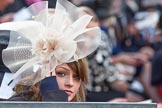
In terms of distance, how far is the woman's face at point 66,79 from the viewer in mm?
3094

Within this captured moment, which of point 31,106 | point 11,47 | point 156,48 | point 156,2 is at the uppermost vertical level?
point 156,2

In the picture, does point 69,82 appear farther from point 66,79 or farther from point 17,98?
point 17,98

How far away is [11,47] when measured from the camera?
298cm

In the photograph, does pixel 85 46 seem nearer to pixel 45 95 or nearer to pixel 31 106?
pixel 45 95

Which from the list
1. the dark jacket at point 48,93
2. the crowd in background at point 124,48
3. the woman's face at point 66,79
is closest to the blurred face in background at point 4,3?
the crowd in background at point 124,48

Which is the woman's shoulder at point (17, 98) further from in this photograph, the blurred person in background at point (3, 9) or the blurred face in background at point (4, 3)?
the blurred face in background at point (4, 3)

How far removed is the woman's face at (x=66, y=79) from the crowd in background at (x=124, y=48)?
2.67 meters

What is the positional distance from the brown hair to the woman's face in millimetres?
24

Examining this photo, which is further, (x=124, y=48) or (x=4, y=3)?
(x=124, y=48)

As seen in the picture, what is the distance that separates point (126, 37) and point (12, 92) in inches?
172

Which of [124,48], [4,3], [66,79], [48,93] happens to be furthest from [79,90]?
[124,48]

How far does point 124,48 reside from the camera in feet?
23.8

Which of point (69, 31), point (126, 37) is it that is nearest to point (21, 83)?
point (69, 31)

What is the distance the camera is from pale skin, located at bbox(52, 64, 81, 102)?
3.09 metres
